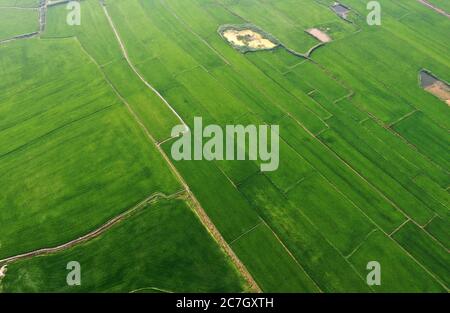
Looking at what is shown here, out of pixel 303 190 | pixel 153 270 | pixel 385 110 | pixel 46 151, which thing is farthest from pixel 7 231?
pixel 385 110

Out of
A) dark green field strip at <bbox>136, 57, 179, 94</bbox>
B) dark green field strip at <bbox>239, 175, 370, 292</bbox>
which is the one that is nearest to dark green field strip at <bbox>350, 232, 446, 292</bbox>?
dark green field strip at <bbox>239, 175, 370, 292</bbox>

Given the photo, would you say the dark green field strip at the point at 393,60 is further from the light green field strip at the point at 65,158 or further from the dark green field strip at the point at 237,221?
the light green field strip at the point at 65,158

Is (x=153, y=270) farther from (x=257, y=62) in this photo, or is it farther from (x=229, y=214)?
(x=257, y=62)

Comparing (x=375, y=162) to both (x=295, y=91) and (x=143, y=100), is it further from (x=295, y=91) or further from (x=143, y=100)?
(x=143, y=100)

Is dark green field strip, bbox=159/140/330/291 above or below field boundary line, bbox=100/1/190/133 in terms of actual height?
below

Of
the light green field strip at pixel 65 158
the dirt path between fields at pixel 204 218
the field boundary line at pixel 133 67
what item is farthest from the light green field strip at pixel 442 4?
the light green field strip at pixel 65 158

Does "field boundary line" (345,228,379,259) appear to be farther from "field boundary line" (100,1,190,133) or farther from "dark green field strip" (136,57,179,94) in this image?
"dark green field strip" (136,57,179,94)
